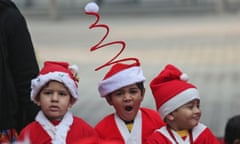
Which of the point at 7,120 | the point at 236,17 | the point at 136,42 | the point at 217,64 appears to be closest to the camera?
the point at 7,120

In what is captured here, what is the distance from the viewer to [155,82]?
4746mm

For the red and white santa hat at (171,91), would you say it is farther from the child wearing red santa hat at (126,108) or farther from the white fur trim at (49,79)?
the white fur trim at (49,79)

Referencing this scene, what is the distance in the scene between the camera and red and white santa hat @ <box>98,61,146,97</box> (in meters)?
4.68

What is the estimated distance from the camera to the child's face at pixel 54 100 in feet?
14.2

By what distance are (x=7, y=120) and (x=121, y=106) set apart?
66cm

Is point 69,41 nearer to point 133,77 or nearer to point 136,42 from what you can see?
point 136,42

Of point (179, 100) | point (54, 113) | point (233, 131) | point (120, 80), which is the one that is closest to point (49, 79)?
point (54, 113)

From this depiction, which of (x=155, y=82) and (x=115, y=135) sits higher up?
(x=155, y=82)

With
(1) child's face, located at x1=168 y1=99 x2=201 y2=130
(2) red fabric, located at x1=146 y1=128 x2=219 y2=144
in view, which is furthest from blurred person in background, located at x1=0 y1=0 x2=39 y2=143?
(1) child's face, located at x1=168 y1=99 x2=201 y2=130

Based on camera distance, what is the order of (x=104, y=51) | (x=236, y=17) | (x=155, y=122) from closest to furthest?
(x=155, y=122) < (x=104, y=51) < (x=236, y=17)

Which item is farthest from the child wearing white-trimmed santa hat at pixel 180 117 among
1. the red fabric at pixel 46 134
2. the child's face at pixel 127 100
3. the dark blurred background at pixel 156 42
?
the dark blurred background at pixel 156 42

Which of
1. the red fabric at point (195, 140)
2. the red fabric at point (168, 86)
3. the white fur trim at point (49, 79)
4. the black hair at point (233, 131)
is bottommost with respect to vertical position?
the black hair at point (233, 131)

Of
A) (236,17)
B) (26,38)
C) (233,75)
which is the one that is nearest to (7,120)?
(26,38)

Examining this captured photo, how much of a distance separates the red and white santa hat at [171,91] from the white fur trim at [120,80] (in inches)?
4.5
